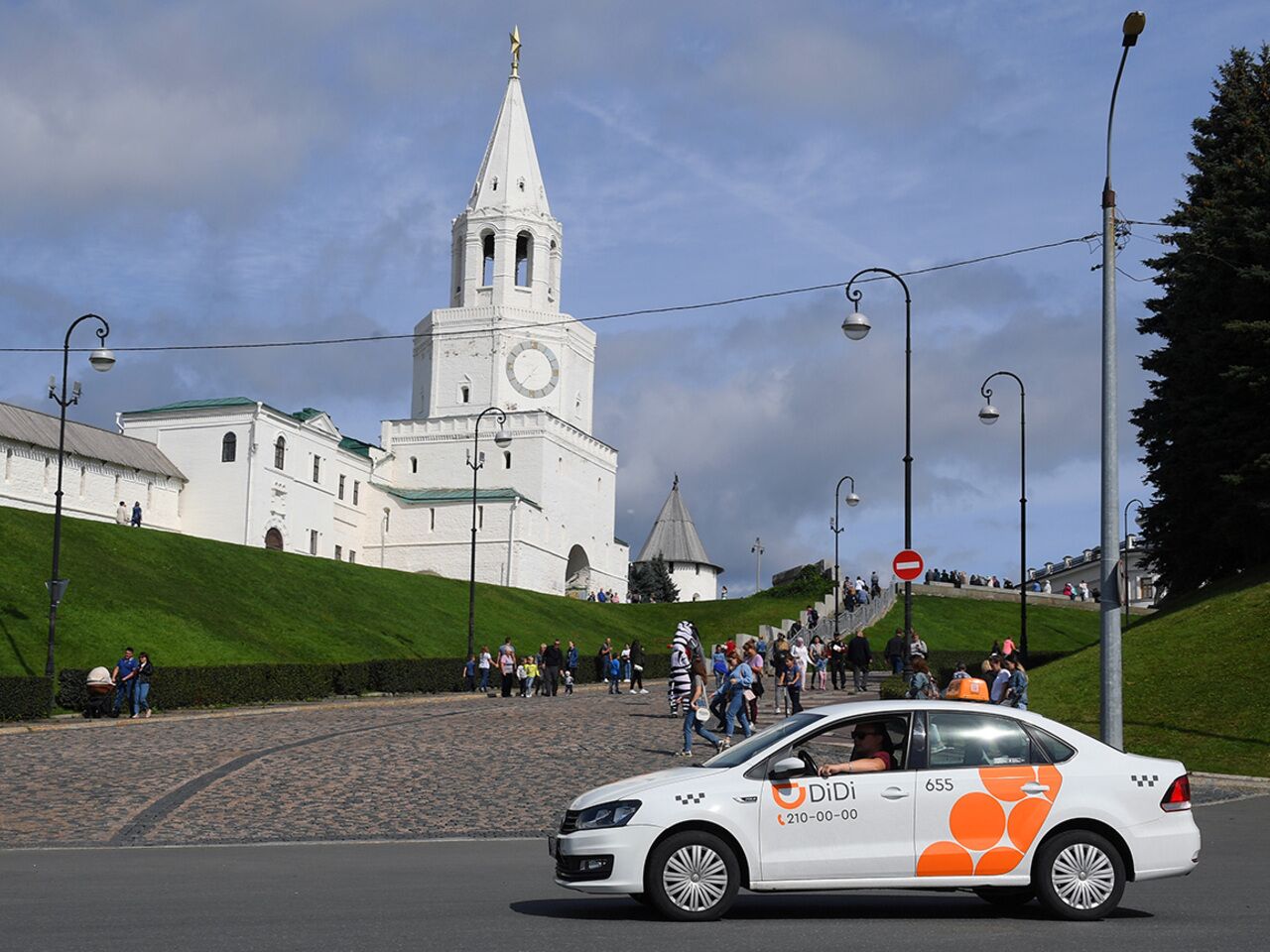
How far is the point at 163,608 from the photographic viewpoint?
161ft

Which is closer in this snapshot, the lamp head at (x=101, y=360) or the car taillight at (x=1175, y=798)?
the car taillight at (x=1175, y=798)

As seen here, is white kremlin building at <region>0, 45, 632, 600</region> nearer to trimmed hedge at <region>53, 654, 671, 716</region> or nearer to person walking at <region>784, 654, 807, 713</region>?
trimmed hedge at <region>53, 654, 671, 716</region>

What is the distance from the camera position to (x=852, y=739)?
1116 cm

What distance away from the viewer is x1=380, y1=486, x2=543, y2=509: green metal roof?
3730 inches

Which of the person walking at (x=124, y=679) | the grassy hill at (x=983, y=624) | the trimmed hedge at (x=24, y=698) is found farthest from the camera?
the grassy hill at (x=983, y=624)

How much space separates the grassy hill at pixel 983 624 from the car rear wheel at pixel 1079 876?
200 ft

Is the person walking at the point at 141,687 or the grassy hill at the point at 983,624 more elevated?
the grassy hill at the point at 983,624

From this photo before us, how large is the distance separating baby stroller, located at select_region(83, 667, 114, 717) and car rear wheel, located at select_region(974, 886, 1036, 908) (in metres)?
27.3

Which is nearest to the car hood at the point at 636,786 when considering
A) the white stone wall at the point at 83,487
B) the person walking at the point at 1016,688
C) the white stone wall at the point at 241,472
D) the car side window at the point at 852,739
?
the car side window at the point at 852,739

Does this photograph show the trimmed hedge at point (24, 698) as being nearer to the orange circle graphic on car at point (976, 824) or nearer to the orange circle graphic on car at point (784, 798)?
the orange circle graphic on car at point (784, 798)

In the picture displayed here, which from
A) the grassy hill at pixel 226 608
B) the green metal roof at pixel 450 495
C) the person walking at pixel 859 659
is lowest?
the person walking at pixel 859 659

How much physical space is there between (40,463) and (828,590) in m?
43.4

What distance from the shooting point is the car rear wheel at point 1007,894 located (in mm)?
10867

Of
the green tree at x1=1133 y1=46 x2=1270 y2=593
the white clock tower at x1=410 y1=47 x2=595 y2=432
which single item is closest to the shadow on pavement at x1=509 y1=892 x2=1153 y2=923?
the green tree at x1=1133 y1=46 x2=1270 y2=593
